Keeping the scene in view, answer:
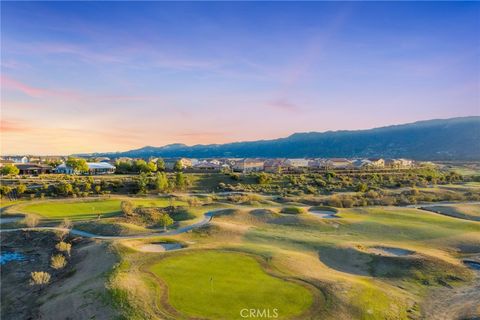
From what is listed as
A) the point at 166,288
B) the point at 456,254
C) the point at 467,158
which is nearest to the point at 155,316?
the point at 166,288

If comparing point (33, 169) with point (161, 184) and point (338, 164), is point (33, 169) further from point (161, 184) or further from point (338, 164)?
point (338, 164)

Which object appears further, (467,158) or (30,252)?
(467,158)

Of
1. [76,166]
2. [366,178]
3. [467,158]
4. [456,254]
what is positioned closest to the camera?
[456,254]

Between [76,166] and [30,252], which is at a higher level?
[76,166]

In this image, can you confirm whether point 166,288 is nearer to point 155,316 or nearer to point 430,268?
point 155,316

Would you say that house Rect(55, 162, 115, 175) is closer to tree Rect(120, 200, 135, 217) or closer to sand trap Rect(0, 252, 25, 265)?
tree Rect(120, 200, 135, 217)

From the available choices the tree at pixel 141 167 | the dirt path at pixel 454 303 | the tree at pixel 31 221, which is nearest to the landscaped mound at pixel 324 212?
the dirt path at pixel 454 303

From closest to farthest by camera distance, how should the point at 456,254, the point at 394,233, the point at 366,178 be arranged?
1. the point at 456,254
2. the point at 394,233
3. the point at 366,178
